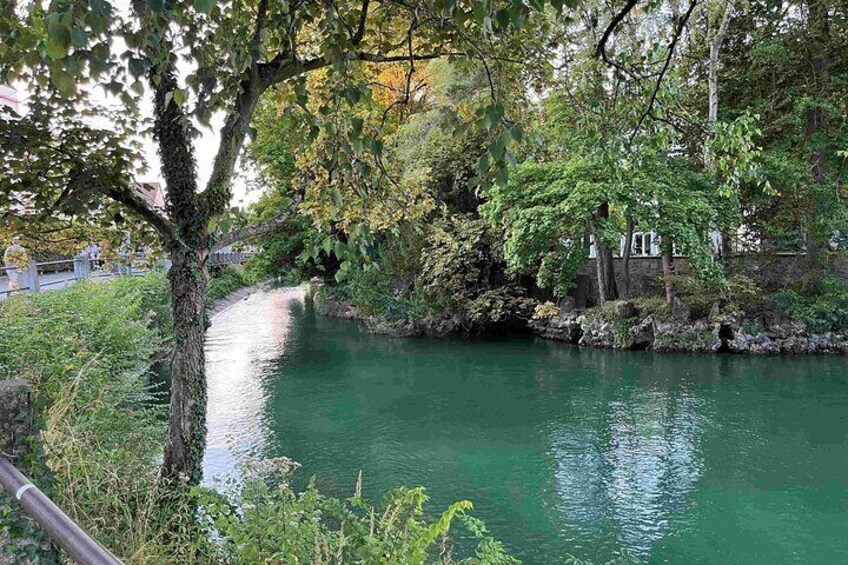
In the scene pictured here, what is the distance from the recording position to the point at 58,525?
1.17 metres

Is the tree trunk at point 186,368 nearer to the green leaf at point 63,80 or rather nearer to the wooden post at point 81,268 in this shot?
the green leaf at point 63,80

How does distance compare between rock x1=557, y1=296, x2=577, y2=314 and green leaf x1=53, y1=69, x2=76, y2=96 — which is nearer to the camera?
green leaf x1=53, y1=69, x2=76, y2=96

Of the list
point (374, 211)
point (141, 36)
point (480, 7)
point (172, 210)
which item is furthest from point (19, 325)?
point (480, 7)

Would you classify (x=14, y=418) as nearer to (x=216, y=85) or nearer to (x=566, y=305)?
(x=216, y=85)

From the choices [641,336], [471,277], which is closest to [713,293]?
[641,336]

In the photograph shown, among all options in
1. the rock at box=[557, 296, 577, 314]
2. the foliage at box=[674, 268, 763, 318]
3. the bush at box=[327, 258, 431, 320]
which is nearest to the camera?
the foliage at box=[674, 268, 763, 318]

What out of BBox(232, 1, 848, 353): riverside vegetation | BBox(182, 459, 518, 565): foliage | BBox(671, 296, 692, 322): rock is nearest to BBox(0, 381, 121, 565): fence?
BBox(182, 459, 518, 565): foliage

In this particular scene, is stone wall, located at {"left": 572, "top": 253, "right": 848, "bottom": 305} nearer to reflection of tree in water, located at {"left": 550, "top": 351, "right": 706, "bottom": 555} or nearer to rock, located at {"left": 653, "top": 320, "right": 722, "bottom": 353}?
rock, located at {"left": 653, "top": 320, "right": 722, "bottom": 353}

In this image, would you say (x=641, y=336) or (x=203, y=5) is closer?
(x=203, y=5)

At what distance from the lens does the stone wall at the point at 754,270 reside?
14520mm

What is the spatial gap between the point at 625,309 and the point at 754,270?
132 inches

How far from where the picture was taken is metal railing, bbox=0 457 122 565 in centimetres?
105

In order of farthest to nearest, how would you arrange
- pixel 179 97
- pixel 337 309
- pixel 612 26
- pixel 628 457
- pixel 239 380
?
pixel 337 309
pixel 239 380
pixel 628 457
pixel 612 26
pixel 179 97

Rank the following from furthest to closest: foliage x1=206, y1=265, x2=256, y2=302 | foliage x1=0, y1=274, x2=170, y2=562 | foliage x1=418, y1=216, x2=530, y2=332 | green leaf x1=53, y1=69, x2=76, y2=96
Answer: foliage x1=206, y1=265, x2=256, y2=302, foliage x1=418, y1=216, x2=530, y2=332, foliage x1=0, y1=274, x2=170, y2=562, green leaf x1=53, y1=69, x2=76, y2=96
